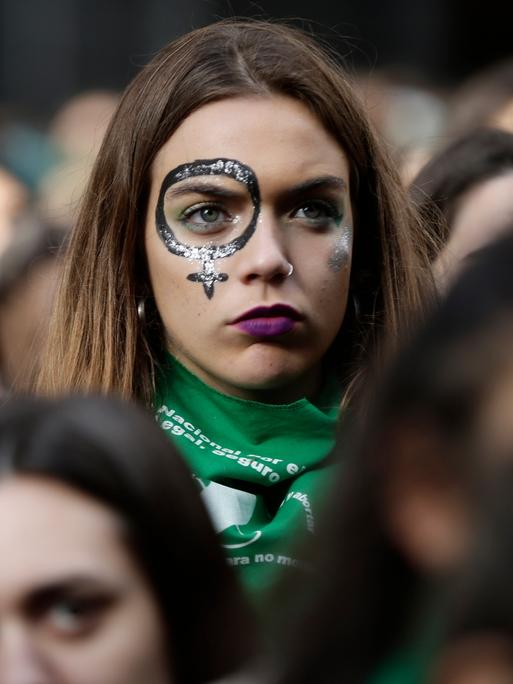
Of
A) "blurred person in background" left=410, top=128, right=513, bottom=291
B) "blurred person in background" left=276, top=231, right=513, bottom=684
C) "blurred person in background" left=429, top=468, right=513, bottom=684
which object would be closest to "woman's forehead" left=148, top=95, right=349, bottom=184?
"blurred person in background" left=410, top=128, right=513, bottom=291

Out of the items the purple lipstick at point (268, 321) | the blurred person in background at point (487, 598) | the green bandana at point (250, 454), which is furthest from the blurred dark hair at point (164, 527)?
the purple lipstick at point (268, 321)

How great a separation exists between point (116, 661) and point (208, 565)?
0.52 ft

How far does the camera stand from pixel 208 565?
5.98 feet

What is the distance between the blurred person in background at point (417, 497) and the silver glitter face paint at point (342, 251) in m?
1.51

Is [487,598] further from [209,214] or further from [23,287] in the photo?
[23,287]

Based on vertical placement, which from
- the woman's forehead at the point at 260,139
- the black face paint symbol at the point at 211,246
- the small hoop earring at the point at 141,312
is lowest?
the small hoop earring at the point at 141,312

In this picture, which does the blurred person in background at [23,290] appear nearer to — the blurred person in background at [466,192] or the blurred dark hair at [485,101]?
the blurred person in background at [466,192]

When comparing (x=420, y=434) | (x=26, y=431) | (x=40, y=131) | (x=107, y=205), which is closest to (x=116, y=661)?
(x=26, y=431)

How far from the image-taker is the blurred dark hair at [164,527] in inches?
70.9

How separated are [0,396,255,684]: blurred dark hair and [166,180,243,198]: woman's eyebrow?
1.18 meters

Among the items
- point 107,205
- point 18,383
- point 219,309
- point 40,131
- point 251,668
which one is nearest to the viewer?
point 251,668

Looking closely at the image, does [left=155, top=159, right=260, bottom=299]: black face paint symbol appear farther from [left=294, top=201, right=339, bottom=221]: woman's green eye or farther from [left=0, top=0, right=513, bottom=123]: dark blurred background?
[left=0, top=0, right=513, bottom=123]: dark blurred background

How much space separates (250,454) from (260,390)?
13 cm

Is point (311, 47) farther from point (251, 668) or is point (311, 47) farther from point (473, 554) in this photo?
point (473, 554)
